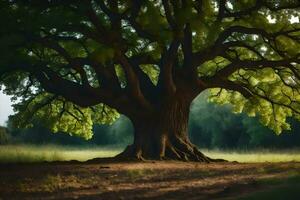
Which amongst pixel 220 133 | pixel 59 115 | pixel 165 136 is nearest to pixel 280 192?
pixel 165 136

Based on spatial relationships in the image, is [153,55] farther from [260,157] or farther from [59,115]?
[260,157]

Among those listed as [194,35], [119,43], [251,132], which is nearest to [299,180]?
[119,43]

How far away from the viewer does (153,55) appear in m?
20.6

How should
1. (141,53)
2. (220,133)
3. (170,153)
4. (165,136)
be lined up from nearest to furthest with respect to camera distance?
(170,153) → (165,136) → (141,53) → (220,133)

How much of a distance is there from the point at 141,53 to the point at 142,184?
1081cm

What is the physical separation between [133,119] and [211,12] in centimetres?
603

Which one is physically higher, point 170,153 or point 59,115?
point 59,115

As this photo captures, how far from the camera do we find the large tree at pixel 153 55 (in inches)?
725

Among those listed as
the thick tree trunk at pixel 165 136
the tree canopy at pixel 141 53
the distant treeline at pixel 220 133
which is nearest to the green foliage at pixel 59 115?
the tree canopy at pixel 141 53

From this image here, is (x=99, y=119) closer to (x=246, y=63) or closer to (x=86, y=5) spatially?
(x=246, y=63)

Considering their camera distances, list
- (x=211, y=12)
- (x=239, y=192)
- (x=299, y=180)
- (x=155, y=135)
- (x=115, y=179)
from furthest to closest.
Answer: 1. (x=155, y=135)
2. (x=211, y=12)
3. (x=115, y=179)
4. (x=299, y=180)
5. (x=239, y=192)

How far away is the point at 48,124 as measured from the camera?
28562 mm

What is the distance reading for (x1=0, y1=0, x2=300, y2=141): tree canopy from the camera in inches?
724

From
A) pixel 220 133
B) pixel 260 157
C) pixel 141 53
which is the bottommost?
pixel 260 157
